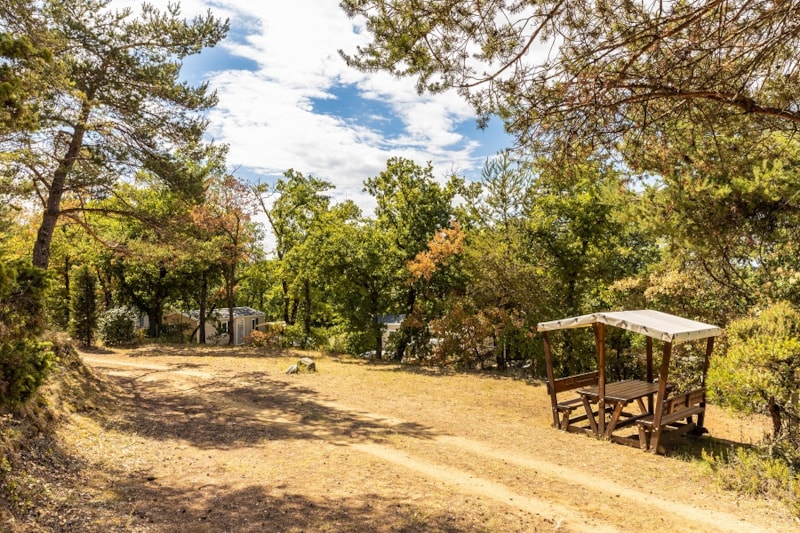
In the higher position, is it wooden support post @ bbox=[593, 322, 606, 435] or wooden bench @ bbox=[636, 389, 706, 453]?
wooden support post @ bbox=[593, 322, 606, 435]

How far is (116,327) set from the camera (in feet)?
68.1

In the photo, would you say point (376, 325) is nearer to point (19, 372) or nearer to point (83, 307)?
point (83, 307)

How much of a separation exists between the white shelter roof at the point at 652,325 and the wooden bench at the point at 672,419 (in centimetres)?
119

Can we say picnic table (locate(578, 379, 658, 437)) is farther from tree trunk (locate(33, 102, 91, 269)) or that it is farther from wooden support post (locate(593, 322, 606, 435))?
tree trunk (locate(33, 102, 91, 269))

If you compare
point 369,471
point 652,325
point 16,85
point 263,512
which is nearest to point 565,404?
point 652,325

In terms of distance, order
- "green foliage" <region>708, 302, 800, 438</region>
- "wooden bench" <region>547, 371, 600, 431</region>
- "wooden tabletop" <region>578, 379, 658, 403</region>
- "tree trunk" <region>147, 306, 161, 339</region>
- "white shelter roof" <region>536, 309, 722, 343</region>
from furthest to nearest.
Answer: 1. "tree trunk" <region>147, 306, 161, 339</region>
2. "wooden bench" <region>547, 371, 600, 431</region>
3. "wooden tabletop" <region>578, 379, 658, 403</region>
4. "white shelter roof" <region>536, 309, 722, 343</region>
5. "green foliage" <region>708, 302, 800, 438</region>

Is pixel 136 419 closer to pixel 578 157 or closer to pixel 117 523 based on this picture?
pixel 117 523

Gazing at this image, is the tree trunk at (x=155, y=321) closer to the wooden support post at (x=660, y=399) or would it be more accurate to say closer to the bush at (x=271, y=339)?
the bush at (x=271, y=339)

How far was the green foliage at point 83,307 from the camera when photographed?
18875 mm

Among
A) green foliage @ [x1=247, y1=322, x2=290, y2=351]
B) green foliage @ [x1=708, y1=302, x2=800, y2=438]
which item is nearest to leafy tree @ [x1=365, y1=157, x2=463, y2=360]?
green foliage @ [x1=247, y1=322, x2=290, y2=351]

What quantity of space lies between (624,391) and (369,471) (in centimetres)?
523

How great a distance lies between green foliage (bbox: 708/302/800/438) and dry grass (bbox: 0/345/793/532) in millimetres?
1315

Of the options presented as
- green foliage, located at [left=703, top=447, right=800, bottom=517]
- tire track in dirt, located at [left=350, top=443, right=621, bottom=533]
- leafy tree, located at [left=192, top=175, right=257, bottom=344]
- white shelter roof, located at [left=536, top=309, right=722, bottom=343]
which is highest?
leafy tree, located at [left=192, top=175, right=257, bottom=344]

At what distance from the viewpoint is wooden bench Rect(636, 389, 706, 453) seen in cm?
794
